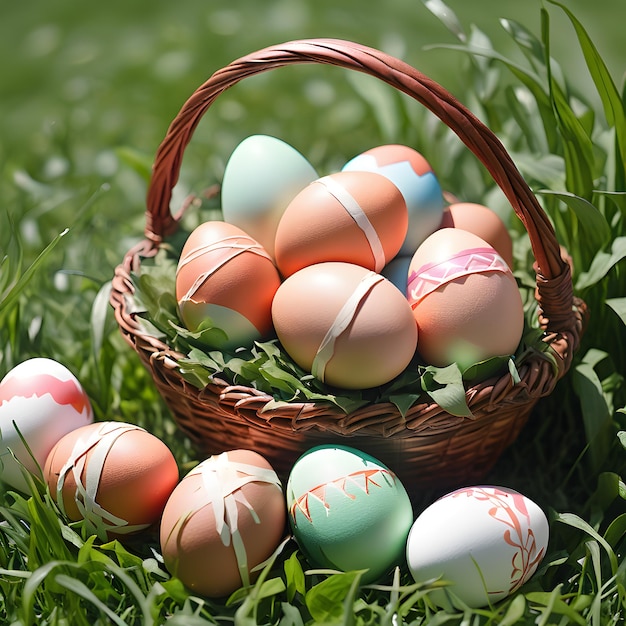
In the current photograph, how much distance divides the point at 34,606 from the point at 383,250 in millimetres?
680

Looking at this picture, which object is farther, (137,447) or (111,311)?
(111,311)

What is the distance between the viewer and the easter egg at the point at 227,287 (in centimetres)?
114

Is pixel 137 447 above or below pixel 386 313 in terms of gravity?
A: below

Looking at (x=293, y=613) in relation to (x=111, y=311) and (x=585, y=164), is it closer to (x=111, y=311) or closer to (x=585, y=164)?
(x=111, y=311)

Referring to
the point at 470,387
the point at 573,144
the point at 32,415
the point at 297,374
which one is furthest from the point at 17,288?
the point at 573,144

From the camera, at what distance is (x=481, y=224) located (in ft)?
4.14

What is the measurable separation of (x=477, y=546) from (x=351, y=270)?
0.39m

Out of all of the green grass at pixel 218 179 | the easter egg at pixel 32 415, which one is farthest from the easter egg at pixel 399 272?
the easter egg at pixel 32 415

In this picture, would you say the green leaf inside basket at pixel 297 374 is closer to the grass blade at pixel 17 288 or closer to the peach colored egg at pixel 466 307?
the peach colored egg at pixel 466 307

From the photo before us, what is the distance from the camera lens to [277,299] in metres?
1.12

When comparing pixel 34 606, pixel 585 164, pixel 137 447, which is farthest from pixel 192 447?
pixel 585 164

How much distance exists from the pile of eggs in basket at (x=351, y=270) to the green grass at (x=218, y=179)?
18 cm

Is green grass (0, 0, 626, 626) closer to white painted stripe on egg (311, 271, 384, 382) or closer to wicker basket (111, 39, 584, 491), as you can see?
wicker basket (111, 39, 584, 491)

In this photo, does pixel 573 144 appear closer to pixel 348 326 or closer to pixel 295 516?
pixel 348 326
